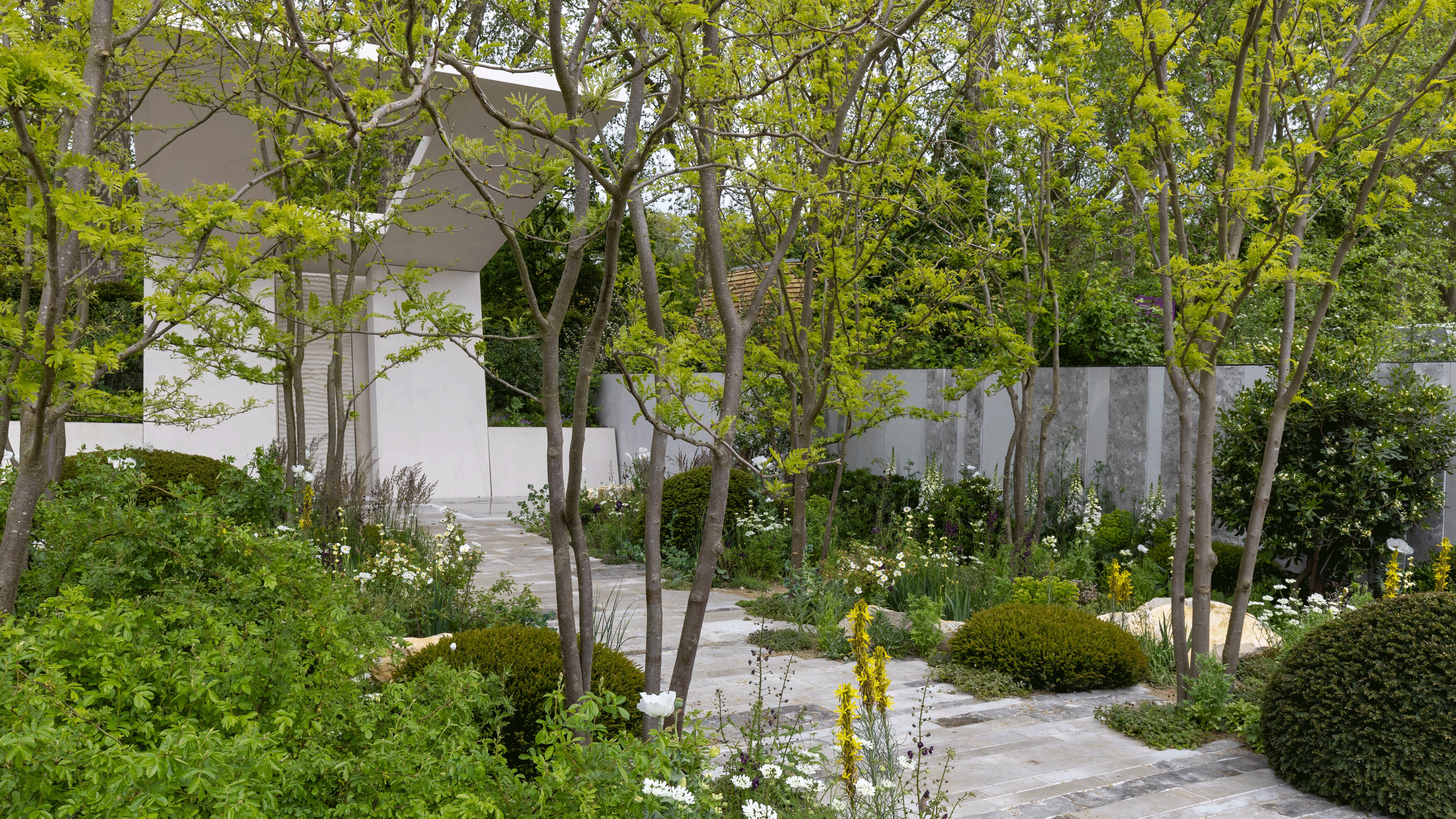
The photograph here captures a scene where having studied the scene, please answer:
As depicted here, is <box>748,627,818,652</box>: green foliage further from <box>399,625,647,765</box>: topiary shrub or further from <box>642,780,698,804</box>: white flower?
<box>642,780,698,804</box>: white flower

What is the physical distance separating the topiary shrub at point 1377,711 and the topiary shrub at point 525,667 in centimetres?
246

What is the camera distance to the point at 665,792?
6.84 feet

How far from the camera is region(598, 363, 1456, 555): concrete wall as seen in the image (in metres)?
7.69

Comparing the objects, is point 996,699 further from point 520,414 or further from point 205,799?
point 520,414

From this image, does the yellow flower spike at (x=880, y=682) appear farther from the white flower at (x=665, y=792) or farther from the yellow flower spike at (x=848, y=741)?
the white flower at (x=665, y=792)

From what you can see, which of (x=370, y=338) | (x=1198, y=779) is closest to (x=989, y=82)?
(x=1198, y=779)

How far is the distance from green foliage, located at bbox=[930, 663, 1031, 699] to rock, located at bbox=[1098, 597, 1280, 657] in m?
0.91

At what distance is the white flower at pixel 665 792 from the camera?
2.06 m

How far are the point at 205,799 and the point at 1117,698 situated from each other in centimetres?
426

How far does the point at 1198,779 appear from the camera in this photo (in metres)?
3.78

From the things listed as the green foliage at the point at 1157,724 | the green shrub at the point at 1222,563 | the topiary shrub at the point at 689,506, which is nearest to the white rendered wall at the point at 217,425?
the topiary shrub at the point at 689,506


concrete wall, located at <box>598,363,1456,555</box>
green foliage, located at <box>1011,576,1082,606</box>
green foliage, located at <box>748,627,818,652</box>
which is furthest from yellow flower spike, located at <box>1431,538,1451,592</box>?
green foliage, located at <box>748,627,818,652</box>

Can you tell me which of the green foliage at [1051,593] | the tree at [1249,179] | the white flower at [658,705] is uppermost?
the tree at [1249,179]

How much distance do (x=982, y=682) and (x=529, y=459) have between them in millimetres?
11218
